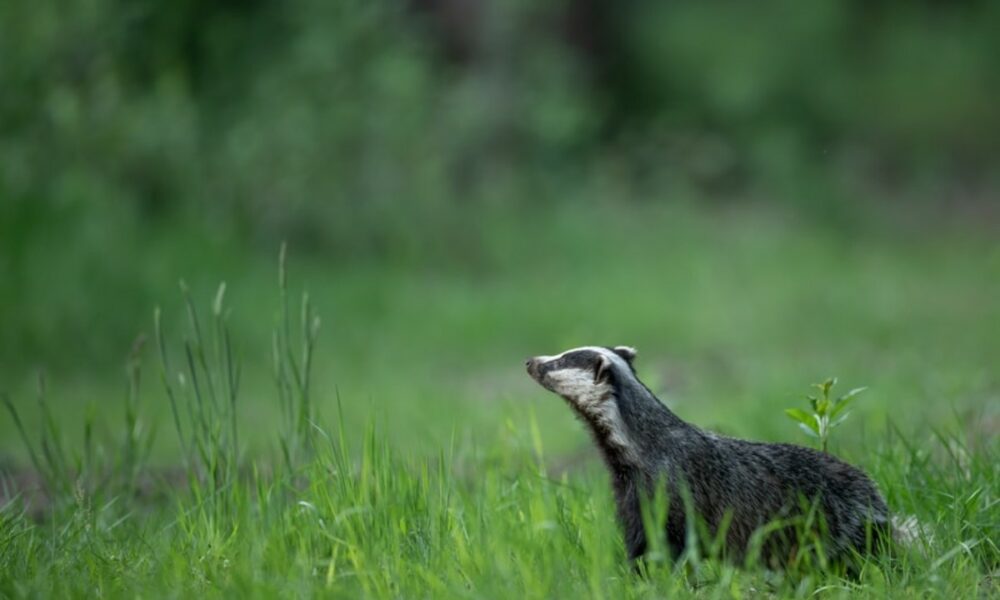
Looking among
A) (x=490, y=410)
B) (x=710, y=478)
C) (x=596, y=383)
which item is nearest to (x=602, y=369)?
(x=596, y=383)

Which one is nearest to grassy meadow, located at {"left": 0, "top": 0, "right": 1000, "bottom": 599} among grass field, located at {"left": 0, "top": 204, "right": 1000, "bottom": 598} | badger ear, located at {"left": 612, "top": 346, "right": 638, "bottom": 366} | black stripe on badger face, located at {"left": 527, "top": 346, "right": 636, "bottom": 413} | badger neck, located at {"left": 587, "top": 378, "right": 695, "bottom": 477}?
grass field, located at {"left": 0, "top": 204, "right": 1000, "bottom": 598}

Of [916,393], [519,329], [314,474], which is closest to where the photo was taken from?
[314,474]

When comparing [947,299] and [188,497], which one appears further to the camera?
[947,299]

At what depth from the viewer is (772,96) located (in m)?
18.2

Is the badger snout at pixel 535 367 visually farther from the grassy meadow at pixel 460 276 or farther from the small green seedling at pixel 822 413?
the small green seedling at pixel 822 413

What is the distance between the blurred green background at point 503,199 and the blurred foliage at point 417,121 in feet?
0.11

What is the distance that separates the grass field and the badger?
12 cm

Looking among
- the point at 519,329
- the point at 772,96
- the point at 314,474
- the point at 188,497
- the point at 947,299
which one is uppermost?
the point at 772,96

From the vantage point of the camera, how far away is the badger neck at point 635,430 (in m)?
4.52

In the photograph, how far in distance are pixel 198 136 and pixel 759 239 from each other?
5.52m

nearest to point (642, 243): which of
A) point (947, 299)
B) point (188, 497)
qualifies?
point (947, 299)

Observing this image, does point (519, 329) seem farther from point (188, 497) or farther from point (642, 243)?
point (188, 497)

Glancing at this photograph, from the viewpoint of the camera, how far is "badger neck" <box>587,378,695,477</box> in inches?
178

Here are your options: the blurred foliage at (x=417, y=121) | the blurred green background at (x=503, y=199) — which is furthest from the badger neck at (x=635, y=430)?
the blurred foliage at (x=417, y=121)
